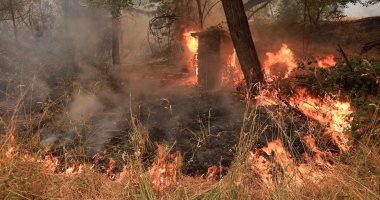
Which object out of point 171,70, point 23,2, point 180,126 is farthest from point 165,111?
point 23,2

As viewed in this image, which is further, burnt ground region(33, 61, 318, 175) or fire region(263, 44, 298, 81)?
fire region(263, 44, 298, 81)

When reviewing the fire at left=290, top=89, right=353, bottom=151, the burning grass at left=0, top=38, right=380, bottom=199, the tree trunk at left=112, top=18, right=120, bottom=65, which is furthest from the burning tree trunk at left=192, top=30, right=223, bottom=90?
the tree trunk at left=112, top=18, right=120, bottom=65

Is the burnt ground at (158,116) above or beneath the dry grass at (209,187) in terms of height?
beneath

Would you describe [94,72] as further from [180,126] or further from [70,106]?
[180,126]

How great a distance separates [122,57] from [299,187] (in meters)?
19.4

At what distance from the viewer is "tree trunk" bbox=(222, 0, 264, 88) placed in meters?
8.03

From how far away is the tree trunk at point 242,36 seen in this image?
26.3 ft

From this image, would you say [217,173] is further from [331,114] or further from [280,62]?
[280,62]

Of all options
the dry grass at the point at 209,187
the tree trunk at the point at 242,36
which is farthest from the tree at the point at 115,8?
the dry grass at the point at 209,187

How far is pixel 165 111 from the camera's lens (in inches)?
366

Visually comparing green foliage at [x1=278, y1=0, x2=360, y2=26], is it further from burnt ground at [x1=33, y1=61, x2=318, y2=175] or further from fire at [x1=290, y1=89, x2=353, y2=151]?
fire at [x1=290, y1=89, x2=353, y2=151]

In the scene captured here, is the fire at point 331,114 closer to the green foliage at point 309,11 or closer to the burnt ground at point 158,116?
the burnt ground at point 158,116

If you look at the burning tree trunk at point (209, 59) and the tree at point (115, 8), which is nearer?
the tree at point (115, 8)

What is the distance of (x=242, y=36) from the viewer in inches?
325
